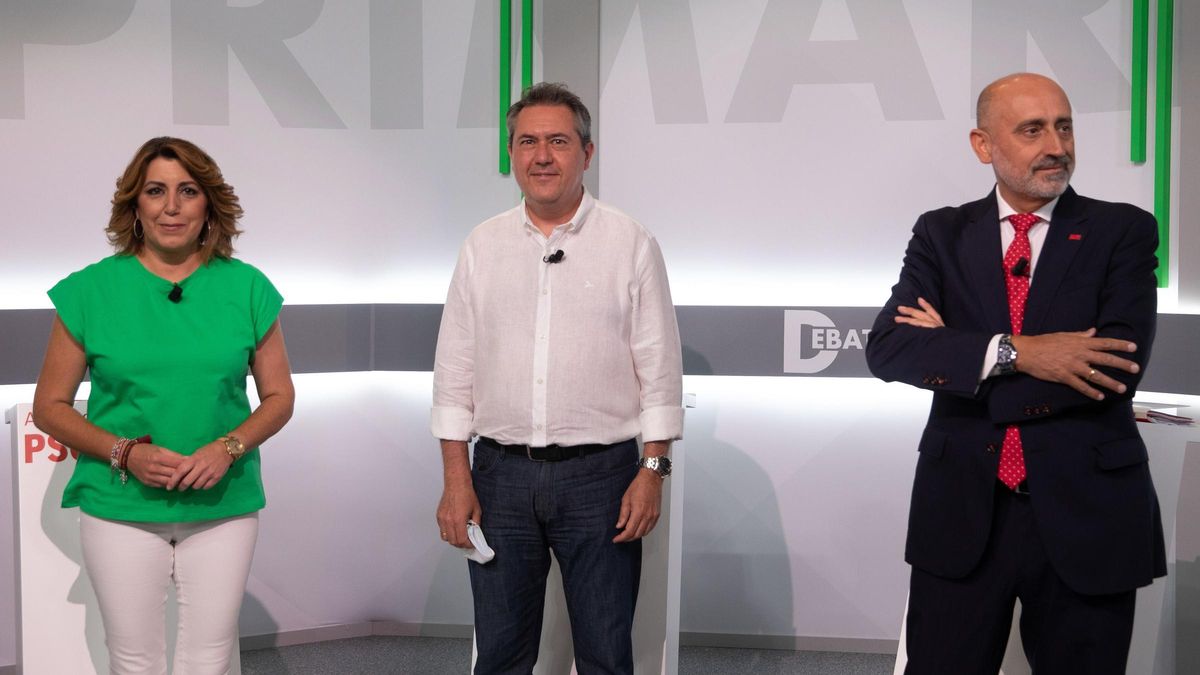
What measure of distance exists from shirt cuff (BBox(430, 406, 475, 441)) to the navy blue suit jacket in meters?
1.02

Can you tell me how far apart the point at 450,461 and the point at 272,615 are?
1.96 meters

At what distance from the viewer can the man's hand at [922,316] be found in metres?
2.24

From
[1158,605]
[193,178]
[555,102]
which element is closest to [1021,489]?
[1158,605]

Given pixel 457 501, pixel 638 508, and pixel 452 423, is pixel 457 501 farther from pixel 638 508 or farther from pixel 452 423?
pixel 638 508

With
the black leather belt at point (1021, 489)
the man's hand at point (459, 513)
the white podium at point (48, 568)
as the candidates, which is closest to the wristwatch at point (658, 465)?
the man's hand at point (459, 513)

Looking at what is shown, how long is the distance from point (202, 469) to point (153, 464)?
10 centimetres

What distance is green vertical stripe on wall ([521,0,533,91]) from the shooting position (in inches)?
159

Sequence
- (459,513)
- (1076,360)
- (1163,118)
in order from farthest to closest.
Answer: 1. (1163,118)
2. (459,513)
3. (1076,360)

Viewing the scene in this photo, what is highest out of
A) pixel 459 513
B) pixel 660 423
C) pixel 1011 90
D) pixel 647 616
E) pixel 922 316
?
pixel 1011 90

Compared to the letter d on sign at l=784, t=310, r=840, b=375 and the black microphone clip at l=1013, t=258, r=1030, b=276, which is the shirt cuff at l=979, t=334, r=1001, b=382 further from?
the letter d on sign at l=784, t=310, r=840, b=375

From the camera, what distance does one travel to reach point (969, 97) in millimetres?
3953

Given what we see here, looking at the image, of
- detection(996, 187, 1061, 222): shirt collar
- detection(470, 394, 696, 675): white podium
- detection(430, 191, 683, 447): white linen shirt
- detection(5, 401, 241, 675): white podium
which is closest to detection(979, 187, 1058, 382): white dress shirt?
detection(996, 187, 1061, 222): shirt collar

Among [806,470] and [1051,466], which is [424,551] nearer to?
[806,470]

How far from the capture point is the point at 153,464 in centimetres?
234
